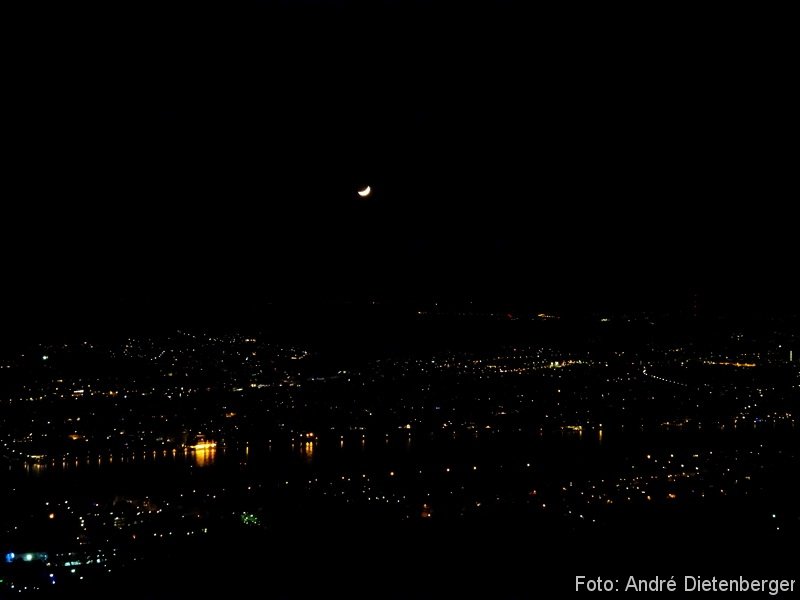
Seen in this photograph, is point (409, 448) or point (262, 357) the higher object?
point (262, 357)

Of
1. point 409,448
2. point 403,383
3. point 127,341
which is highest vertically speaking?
point 127,341

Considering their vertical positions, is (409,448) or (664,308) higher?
(664,308)

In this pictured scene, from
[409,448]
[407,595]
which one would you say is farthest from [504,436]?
[407,595]

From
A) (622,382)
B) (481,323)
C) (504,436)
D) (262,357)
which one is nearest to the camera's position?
(481,323)

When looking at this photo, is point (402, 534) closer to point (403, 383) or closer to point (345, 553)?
point (345, 553)

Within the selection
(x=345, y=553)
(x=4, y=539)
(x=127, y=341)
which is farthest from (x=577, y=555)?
(x=127, y=341)

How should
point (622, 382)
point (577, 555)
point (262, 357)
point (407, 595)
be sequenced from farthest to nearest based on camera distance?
point (622, 382) → point (262, 357) → point (577, 555) → point (407, 595)

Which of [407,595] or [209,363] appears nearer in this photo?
[407,595]

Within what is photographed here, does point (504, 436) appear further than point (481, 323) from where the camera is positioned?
Yes

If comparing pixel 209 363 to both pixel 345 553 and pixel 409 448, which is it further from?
pixel 345 553
